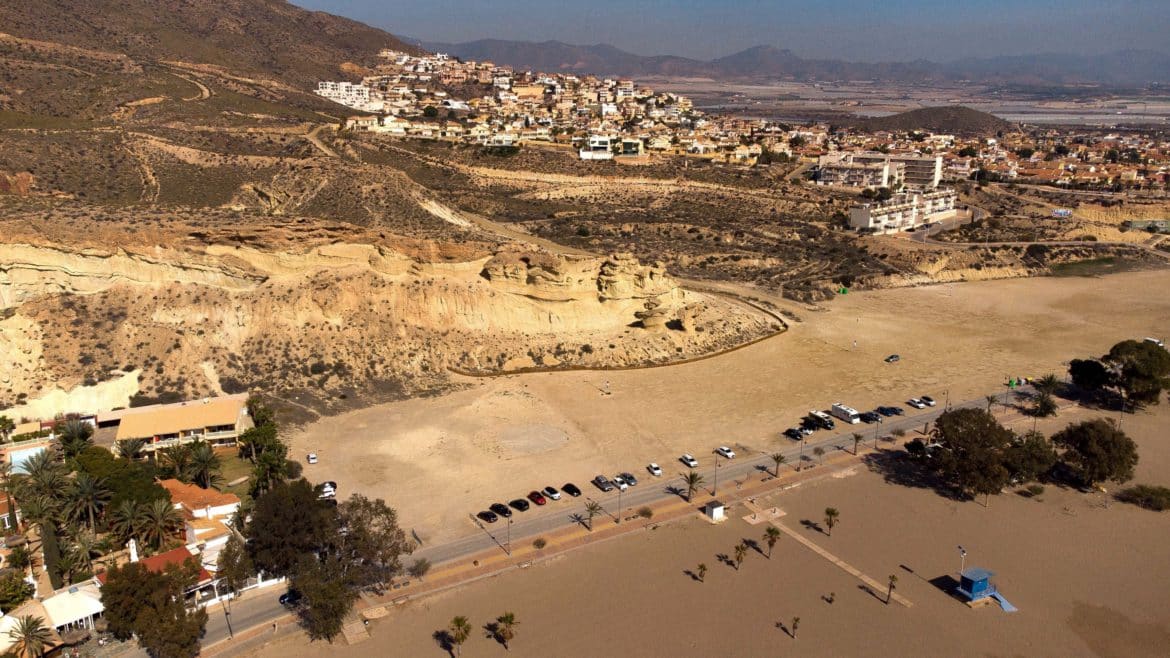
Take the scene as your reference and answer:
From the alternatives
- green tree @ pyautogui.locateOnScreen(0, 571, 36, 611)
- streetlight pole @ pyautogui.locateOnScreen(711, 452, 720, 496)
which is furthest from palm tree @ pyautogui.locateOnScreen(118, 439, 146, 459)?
streetlight pole @ pyautogui.locateOnScreen(711, 452, 720, 496)

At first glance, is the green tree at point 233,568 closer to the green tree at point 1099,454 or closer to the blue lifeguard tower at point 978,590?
the blue lifeguard tower at point 978,590

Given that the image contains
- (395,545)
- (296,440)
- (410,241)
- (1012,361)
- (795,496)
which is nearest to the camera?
(395,545)

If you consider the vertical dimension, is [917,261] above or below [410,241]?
below

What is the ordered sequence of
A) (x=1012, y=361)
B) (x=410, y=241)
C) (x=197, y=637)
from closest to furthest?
(x=197, y=637) < (x=410, y=241) < (x=1012, y=361)

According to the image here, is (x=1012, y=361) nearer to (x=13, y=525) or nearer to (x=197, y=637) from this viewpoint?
(x=197, y=637)

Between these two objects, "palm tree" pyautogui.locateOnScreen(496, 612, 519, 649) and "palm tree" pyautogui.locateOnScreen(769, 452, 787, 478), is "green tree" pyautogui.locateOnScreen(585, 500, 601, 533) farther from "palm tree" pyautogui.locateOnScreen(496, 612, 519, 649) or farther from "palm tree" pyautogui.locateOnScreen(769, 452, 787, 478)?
"palm tree" pyautogui.locateOnScreen(769, 452, 787, 478)

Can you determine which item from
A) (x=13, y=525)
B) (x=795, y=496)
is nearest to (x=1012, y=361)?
(x=795, y=496)
